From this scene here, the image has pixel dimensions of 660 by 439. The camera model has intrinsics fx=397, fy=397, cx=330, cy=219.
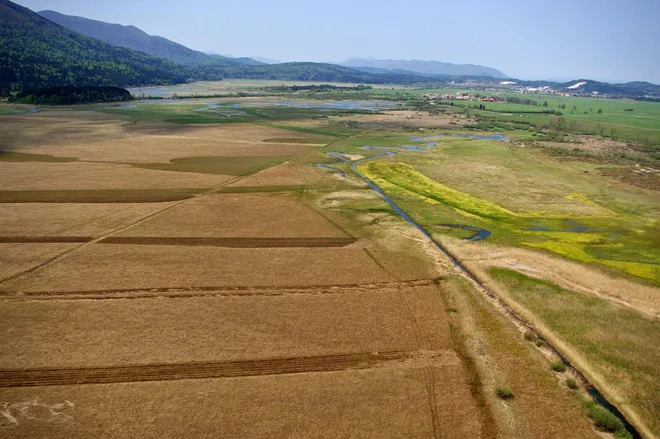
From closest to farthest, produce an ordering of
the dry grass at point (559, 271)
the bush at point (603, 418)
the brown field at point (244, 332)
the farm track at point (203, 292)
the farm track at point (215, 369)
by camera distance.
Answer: the brown field at point (244, 332), the bush at point (603, 418), the farm track at point (215, 369), the farm track at point (203, 292), the dry grass at point (559, 271)

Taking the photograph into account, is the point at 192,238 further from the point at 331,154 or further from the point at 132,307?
the point at 331,154

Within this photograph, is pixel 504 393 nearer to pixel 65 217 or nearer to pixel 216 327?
pixel 216 327

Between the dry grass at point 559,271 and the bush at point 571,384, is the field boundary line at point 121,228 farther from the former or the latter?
the bush at point 571,384

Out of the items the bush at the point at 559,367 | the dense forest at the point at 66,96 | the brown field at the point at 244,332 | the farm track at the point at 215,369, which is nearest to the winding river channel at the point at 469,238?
the bush at the point at 559,367

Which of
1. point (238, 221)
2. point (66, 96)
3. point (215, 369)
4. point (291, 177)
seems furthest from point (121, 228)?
point (66, 96)

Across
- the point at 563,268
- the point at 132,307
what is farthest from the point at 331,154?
Result: the point at 132,307
